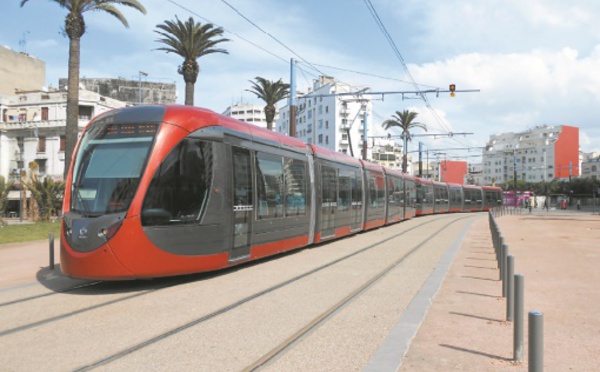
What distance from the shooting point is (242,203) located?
9.93 metres

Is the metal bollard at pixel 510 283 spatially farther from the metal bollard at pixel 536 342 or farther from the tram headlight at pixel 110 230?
the tram headlight at pixel 110 230

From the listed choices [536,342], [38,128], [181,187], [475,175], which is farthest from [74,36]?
[475,175]

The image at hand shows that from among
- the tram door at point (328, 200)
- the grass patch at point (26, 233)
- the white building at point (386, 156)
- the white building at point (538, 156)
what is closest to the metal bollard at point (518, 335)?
the tram door at point (328, 200)

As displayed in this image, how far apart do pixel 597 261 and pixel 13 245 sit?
1697 cm

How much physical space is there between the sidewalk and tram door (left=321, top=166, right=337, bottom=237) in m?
4.24

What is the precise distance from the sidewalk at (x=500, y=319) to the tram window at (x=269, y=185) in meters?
4.05

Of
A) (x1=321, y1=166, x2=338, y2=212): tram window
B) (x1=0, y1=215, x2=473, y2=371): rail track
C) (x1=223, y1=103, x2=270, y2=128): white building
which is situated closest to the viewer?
(x1=0, y1=215, x2=473, y2=371): rail track

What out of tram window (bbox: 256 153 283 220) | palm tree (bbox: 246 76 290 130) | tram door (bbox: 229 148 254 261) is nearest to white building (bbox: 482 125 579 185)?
palm tree (bbox: 246 76 290 130)

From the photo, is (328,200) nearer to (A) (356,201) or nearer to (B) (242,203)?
(A) (356,201)

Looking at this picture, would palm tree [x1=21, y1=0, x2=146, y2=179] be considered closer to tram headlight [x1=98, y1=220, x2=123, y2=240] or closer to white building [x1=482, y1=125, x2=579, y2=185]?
tram headlight [x1=98, y1=220, x2=123, y2=240]

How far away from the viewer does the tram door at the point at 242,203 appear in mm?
9715

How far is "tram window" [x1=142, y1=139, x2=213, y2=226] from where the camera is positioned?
26.3 ft

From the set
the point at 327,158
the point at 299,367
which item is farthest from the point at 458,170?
the point at 299,367

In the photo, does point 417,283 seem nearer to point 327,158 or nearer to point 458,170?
point 327,158
